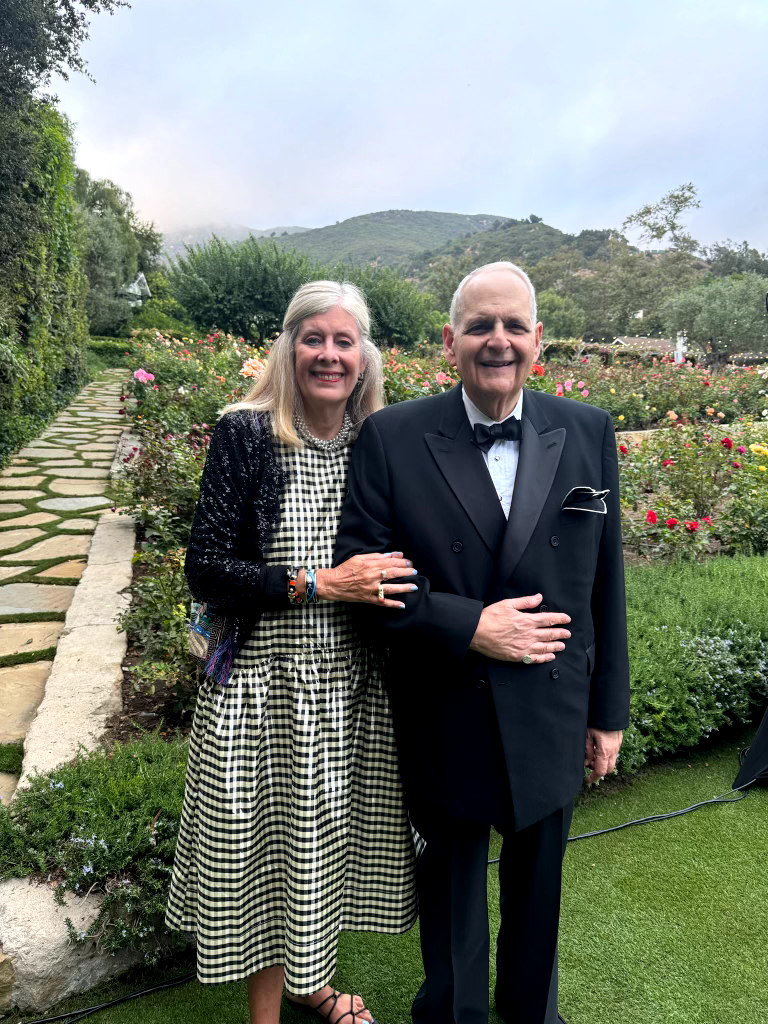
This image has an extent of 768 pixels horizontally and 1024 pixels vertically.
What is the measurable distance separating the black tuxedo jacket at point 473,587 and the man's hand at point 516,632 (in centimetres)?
3

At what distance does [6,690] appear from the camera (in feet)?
9.68

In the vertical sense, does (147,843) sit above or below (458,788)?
below

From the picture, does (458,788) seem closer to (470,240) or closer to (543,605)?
(543,605)

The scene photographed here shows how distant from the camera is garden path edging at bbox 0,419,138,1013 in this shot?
1658 millimetres

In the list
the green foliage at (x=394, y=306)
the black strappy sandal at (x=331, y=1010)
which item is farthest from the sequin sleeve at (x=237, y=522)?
the green foliage at (x=394, y=306)

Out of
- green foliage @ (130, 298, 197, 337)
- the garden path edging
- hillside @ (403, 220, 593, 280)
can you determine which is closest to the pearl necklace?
the garden path edging

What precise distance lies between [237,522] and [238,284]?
662 inches

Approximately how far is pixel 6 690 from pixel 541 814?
2466 mm

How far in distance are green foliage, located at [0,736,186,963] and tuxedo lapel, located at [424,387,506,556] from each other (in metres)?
1.23

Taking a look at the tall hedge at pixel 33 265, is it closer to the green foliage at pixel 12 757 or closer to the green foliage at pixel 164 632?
the green foliage at pixel 164 632

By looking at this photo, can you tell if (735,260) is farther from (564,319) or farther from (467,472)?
(467,472)

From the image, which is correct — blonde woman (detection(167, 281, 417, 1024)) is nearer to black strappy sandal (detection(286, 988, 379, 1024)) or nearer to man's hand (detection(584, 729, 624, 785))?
black strappy sandal (detection(286, 988, 379, 1024))

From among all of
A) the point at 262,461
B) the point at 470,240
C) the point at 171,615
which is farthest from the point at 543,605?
the point at 470,240

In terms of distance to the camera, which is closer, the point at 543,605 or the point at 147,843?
the point at 543,605
